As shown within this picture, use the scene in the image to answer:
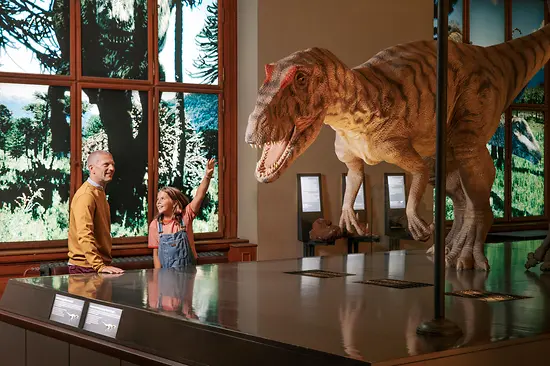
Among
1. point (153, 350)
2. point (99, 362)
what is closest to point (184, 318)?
point (153, 350)

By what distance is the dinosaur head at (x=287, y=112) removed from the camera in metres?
2.39

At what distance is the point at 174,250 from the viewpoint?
16.1 feet

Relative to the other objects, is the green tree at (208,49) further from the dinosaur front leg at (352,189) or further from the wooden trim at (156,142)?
the dinosaur front leg at (352,189)

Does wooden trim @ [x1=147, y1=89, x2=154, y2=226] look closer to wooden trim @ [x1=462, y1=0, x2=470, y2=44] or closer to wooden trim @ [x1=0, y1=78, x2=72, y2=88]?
wooden trim @ [x1=0, y1=78, x2=72, y2=88]

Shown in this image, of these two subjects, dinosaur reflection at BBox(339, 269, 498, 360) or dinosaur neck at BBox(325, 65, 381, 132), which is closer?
dinosaur reflection at BBox(339, 269, 498, 360)

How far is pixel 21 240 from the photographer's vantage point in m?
6.22

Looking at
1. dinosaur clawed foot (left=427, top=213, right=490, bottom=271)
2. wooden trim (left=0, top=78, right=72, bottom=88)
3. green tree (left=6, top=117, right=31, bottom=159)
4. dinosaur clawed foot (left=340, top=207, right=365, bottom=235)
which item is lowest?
dinosaur clawed foot (left=427, top=213, right=490, bottom=271)

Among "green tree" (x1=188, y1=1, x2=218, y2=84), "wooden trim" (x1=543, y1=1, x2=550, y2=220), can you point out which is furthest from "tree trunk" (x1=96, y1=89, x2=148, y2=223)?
"wooden trim" (x1=543, y1=1, x2=550, y2=220)

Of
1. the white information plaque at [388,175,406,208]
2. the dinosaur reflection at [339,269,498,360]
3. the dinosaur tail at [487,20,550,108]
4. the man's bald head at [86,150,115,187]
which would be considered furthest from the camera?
the white information plaque at [388,175,406,208]

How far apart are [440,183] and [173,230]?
3.34 meters

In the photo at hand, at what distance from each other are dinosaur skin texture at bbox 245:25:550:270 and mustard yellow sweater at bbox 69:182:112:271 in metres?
1.77

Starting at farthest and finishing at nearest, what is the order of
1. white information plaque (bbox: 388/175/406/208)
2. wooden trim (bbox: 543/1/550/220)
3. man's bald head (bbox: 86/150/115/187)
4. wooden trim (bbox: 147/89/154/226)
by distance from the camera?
wooden trim (bbox: 543/1/550/220) → white information plaque (bbox: 388/175/406/208) → wooden trim (bbox: 147/89/154/226) → man's bald head (bbox: 86/150/115/187)

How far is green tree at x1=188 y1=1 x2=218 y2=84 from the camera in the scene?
6945 millimetres

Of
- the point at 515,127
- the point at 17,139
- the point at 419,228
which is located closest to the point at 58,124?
the point at 17,139
